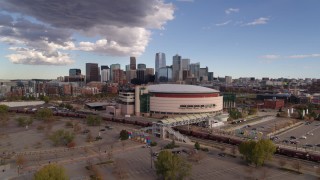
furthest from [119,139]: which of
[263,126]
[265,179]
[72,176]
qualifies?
[263,126]

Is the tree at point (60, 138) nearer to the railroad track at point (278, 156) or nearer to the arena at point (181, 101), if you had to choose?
the railroad track at point (278, 156)

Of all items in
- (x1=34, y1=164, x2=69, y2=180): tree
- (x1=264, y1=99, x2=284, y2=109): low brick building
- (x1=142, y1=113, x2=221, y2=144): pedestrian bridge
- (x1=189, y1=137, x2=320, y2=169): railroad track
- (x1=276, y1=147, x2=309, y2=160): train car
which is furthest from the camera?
(x1=264, y1=99, x2=284, y2=109): low brick building

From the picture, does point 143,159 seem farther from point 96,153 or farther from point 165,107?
point 165,107

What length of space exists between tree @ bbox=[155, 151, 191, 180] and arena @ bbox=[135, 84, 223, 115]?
54896 millimetres

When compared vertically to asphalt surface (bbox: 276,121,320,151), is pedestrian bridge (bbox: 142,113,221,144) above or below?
above

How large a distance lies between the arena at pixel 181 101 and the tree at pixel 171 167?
5490 centimetres

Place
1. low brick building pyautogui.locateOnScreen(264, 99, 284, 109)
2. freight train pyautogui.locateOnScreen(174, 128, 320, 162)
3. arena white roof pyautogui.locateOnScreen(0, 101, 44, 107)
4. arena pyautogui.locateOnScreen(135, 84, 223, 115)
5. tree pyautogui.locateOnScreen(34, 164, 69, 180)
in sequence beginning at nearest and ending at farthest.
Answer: tree pyautogui.locateOnScreen(34, 164, 69, 180) → freight train pyautogui.locateOnScreen(174, 128, 320, 162) → arena pyautogui.locateOnScreen(135, 84, 223, 115) → low brick building pyautogui.locateOnScreen(264, 99, 284, 109) → arena white roof pyautogui.locateOnScreen(0, 101, 44, 107)

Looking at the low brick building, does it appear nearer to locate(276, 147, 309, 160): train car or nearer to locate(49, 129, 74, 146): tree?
locate(276, 147, 309, 160): train car

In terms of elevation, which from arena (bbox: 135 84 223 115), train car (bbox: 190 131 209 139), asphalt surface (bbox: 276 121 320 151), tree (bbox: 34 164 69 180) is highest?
arena (bbox: 135 84 223 115)

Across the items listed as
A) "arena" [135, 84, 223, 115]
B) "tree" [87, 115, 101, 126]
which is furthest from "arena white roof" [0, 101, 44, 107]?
"tree" [87, 115, 101, 126]

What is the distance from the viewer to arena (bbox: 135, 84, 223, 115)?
85.9 metres

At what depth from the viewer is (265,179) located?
32.9m

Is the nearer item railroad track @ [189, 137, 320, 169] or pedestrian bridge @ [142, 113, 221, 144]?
railroad track @ [189, 137, 320, 169]

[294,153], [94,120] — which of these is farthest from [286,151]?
[94,120]
